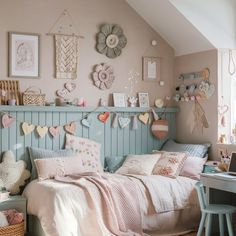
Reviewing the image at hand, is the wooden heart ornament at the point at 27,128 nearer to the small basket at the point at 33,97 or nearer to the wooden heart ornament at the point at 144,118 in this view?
the small basket at the point at 33,97

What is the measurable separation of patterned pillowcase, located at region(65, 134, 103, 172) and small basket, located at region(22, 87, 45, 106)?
49 centimetres

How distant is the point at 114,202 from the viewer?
4.12m

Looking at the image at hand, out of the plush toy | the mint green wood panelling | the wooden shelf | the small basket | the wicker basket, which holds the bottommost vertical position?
the wicker basket

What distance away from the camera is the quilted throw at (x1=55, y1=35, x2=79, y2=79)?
4.88 metres

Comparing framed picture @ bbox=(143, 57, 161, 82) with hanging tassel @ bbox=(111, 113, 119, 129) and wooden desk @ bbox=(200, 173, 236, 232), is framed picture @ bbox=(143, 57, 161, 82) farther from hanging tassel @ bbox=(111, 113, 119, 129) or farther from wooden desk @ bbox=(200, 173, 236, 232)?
wooden desk @ bbox=(200, 173, 236, 232)

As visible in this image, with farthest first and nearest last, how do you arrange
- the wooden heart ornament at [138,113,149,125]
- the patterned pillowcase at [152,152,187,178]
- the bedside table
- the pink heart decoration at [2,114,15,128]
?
the wooden heart ornament at [138,113,149,125] < the patterned pillowcase at [152,152,187,178] < the pink heart decoration at [2,114,15,128] < the bedside table

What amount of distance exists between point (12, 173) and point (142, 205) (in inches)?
52.9

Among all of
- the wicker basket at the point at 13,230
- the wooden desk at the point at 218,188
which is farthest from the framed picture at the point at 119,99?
the wicker basket at the point at 13,230

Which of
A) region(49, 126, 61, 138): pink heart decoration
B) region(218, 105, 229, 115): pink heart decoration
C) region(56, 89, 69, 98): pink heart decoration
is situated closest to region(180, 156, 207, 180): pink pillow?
region(218, 105, 229, 115): pink heart decoration

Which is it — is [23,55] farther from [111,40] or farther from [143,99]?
[143,99]

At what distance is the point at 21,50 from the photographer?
4.69 meters

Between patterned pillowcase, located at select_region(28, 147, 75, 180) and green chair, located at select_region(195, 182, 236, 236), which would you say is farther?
patterned pillowcase, located at select_region(28, 147, 75, 180)

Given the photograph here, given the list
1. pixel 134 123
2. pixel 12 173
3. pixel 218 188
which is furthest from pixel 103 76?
pixel 218 188

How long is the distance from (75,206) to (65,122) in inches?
47.9
